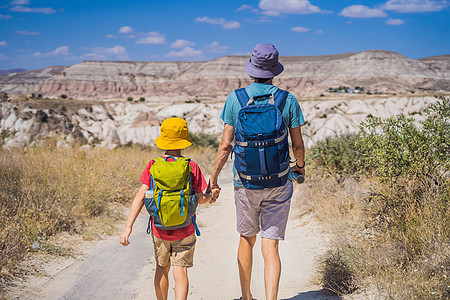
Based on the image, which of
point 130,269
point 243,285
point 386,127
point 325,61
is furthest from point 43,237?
point 325,61

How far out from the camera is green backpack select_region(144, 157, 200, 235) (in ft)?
8.71

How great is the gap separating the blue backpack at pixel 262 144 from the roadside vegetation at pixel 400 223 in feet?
3.97

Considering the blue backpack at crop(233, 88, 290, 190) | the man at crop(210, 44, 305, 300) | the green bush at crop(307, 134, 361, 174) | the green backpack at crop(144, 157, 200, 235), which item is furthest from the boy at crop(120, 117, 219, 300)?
the green bush at crop(307, 134, 361, 174)

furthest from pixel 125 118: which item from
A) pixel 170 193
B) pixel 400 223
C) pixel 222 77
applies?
pixel 222 77

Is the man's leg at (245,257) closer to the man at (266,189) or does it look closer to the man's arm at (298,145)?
the man at (266,189)

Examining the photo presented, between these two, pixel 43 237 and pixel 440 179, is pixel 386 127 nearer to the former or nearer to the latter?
pixel 440 179

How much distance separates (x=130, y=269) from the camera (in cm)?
448

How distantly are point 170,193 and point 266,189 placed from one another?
0.68 meters

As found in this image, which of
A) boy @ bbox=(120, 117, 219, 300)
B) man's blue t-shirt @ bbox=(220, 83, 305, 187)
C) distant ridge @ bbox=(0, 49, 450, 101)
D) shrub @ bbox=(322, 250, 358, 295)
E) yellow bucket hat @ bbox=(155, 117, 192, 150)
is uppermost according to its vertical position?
distant ridge @ bbox=(0, 49, 450, 101)

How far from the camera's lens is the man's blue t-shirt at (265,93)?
280cm

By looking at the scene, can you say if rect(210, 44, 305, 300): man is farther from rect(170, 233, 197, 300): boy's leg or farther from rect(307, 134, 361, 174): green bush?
rect(307, 134, 361, 174): green bush

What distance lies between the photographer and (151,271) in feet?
14.6

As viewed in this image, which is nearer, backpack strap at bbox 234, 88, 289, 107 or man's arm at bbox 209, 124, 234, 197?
backpack strap at bbox 234, 88, 289, 107

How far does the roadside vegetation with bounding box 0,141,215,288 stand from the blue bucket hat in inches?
117
